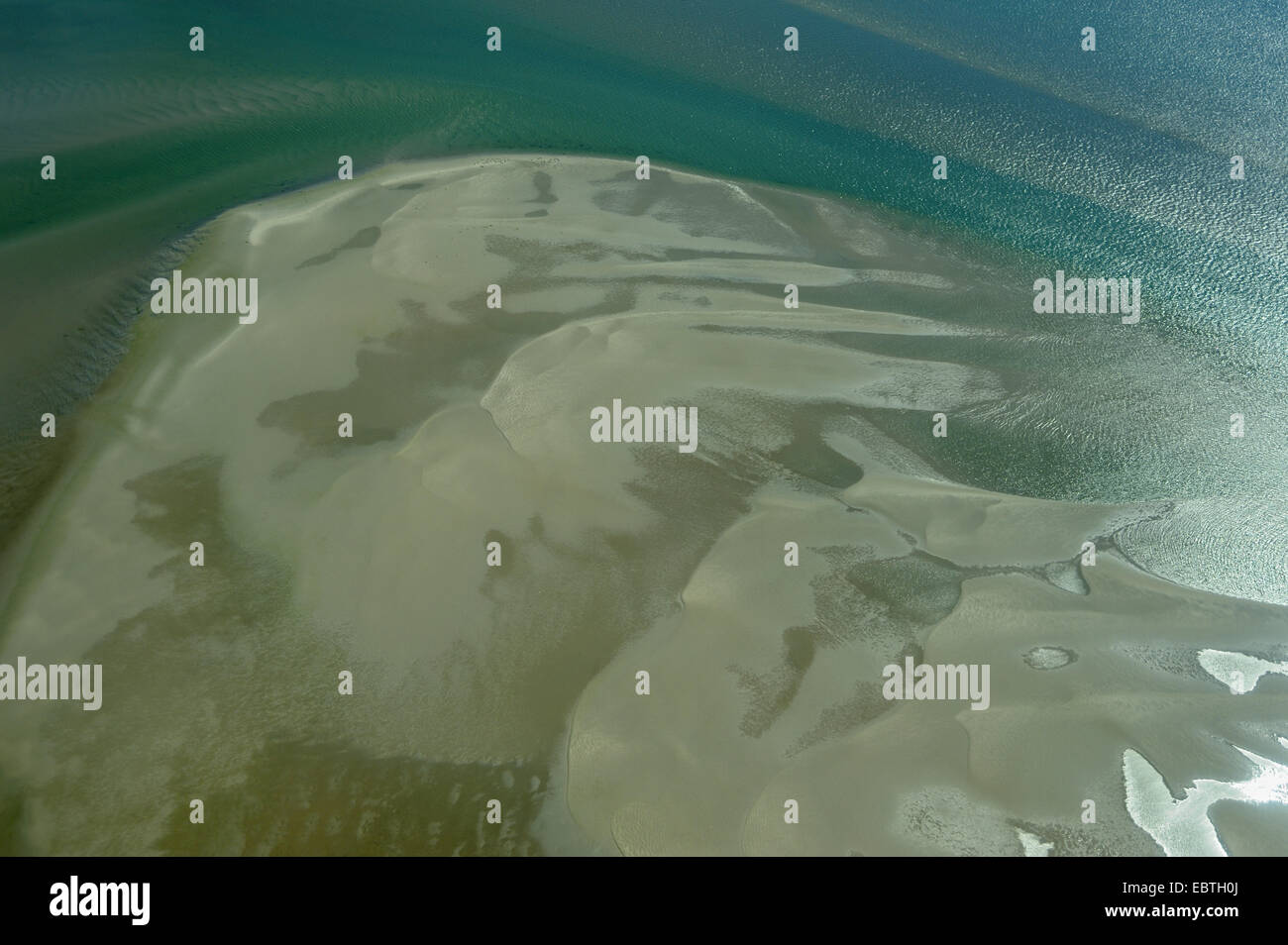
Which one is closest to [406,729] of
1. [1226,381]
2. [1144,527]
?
[1144,527]
